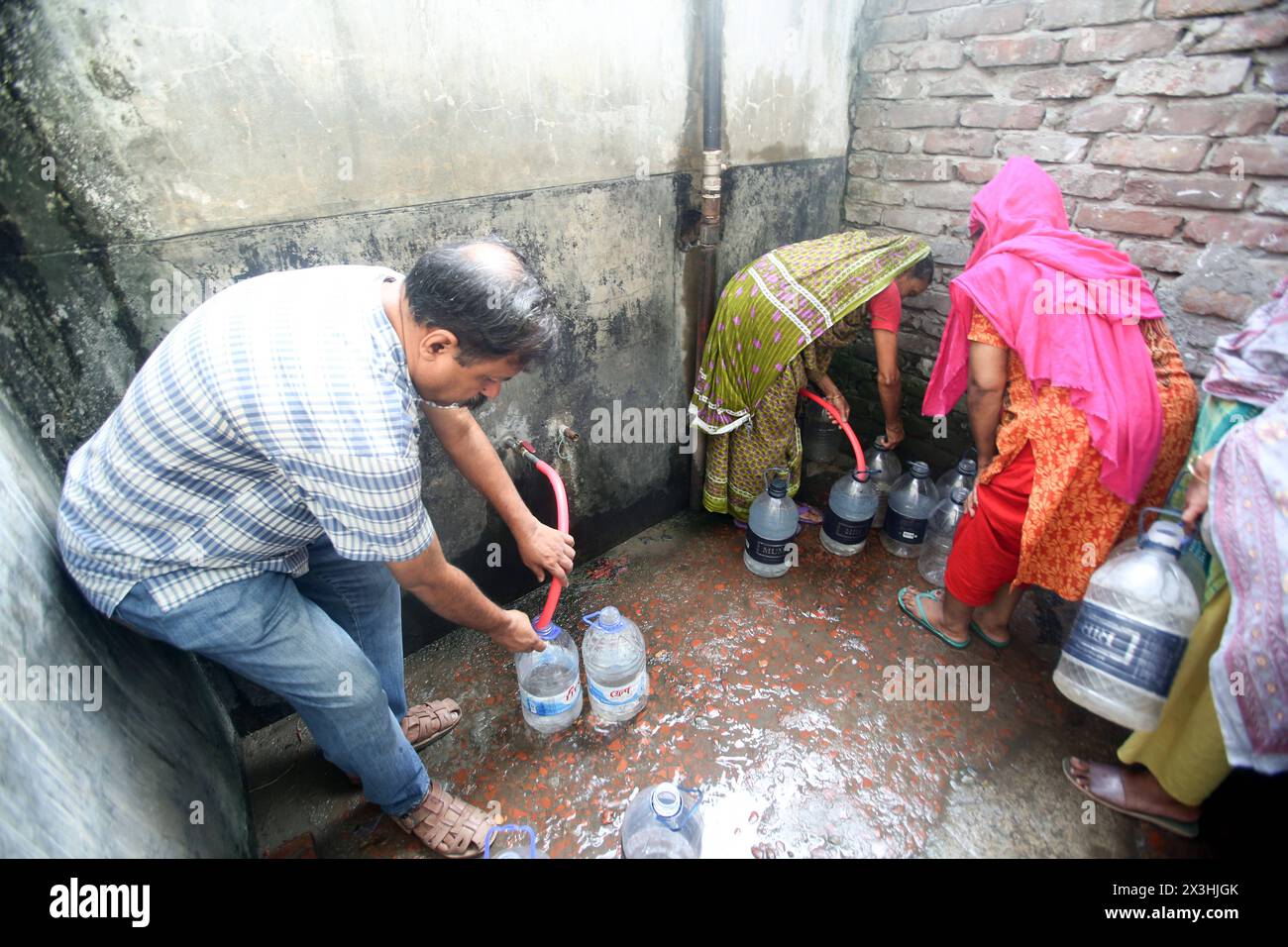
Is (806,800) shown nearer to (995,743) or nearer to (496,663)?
(995,743)

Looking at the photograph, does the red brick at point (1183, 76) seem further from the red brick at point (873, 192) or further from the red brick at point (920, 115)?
the red brick at point (873, 192)

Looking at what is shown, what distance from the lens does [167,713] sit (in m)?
1.71

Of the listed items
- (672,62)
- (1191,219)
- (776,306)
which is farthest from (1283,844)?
(672,62)

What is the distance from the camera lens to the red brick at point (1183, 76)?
233 centimetres

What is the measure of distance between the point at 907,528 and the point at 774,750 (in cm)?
166

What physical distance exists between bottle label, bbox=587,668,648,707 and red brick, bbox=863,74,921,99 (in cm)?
354

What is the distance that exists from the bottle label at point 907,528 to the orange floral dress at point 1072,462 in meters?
1.02

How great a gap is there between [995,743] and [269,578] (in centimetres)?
278

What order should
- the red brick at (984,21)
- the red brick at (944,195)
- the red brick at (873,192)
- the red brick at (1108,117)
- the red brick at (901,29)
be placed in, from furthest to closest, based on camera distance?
the red brick at (873,192) → the red brick at (944,195) → the red brick at (901,29) → the red brick at (984,21) → the red brick at (1108,117)

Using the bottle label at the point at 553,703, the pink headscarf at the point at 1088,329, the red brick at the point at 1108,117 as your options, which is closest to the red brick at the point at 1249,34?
the red brick at the point at 1108,117

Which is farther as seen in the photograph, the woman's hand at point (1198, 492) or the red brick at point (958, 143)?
the red brick at point (958, 143)

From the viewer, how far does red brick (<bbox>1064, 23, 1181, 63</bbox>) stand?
2451mm

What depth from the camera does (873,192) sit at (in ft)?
12.2

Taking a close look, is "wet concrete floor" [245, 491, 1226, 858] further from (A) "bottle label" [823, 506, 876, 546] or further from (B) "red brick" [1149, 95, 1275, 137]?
(B) "red brick" [1149, 95, 1275, 137]
